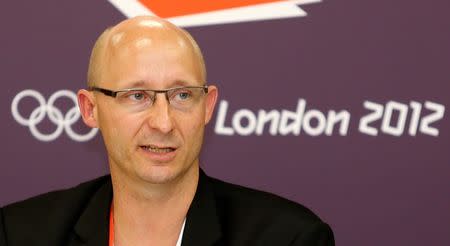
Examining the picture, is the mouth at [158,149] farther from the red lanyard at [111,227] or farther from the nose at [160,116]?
the red lanyard at [111,227]

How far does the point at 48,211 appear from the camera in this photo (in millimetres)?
2207

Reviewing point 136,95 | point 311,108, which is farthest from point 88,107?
point 311,108

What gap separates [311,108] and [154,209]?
1.10m

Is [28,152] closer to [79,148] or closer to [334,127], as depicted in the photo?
[79,148]

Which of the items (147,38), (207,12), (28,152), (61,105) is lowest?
(28,152)

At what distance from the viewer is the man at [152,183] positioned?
1.92 meters

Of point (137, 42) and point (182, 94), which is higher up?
point (137, 42)

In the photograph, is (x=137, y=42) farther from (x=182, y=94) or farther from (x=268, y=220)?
(x=268, y=220)

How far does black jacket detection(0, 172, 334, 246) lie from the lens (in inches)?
80.4

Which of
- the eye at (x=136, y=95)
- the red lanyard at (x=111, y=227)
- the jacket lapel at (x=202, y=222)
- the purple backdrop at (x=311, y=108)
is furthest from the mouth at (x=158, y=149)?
the purple backdrop at (x=311, y=108)

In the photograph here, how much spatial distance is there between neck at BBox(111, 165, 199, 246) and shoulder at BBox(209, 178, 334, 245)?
11cm

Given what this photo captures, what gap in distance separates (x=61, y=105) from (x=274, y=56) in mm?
798

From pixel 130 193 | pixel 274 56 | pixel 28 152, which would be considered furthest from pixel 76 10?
pixel 130 193

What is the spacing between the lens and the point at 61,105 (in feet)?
9.96
